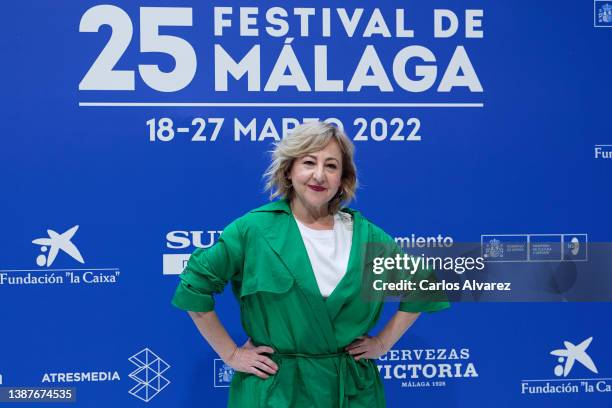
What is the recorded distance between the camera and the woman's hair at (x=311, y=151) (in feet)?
5.43

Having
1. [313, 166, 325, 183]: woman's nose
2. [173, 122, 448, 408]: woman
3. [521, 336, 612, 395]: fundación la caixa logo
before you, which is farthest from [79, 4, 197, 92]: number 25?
[521, 336, 612, 395]: fundación la caixa logo

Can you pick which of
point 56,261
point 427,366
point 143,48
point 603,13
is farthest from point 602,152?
point 56,261

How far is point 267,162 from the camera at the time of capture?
7.62ft

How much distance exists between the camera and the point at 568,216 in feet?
7.89

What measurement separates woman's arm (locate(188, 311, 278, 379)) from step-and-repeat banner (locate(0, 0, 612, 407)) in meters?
0.53

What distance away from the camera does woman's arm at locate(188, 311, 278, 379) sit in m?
1.69

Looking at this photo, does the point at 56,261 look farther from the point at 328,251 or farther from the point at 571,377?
the point at 571,377

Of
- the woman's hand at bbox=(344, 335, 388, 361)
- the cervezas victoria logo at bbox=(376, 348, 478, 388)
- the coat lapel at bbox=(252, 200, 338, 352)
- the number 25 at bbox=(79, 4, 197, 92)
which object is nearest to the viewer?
the coat lapel at bbox=(252, 200, 338, 352)

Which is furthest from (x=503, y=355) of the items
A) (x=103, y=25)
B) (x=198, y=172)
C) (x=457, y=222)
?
(x=103, y=25)

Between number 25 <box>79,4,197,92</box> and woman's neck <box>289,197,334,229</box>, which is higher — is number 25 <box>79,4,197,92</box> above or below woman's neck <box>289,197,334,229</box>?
above

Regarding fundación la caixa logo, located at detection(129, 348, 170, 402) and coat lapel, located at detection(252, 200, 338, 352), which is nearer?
coat lapel, located at detection(252, 200, 338, 352)

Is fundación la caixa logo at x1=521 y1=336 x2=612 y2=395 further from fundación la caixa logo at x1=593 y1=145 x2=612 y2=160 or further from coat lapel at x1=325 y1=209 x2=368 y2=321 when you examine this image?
coat lapel at x1=325 y1=209 x2=368 y2=321

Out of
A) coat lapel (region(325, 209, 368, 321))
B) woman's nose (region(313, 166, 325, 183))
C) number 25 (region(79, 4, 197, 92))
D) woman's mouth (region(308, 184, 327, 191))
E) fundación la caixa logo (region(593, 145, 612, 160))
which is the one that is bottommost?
coat lapel (region(325, 209, 368, 321))

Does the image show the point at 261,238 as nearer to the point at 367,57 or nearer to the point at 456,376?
the point at 367,57
